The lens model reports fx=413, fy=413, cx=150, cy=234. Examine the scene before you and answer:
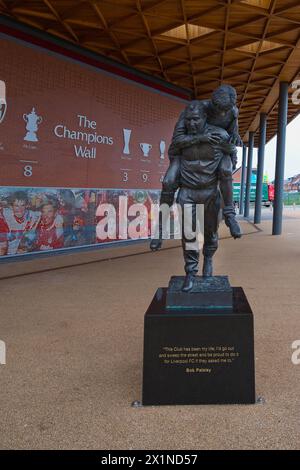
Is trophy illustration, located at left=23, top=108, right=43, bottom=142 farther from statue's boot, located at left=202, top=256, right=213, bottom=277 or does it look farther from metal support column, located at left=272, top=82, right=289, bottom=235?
metal support column, located at left=272, top=82, right=289, bottom=235

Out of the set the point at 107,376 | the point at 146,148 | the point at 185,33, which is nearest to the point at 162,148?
the point at 146,148

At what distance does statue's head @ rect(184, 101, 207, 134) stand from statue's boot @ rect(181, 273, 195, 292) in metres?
1.32

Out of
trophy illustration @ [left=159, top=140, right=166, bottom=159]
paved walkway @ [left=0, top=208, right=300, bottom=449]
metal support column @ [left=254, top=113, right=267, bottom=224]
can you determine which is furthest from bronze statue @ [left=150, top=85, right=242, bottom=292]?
metal support column @ [left=254, top=113, right=267, bottom=224]

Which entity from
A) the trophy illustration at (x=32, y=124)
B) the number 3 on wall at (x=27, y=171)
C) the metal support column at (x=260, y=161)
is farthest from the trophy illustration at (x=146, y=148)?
the metal support column at (x=260, y=161)

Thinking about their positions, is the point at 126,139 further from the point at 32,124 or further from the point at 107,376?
the point at 107,376

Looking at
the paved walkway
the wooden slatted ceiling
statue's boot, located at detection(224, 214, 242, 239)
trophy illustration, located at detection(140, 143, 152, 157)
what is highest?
the wooden slatted ceiling

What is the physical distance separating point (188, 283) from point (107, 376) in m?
1.14

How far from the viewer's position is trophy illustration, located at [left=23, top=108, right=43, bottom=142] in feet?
34.9

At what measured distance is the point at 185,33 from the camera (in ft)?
41.0

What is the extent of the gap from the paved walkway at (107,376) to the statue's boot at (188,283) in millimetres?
940

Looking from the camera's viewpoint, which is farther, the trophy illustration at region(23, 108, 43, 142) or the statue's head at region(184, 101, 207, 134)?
the trophy illustration at region(23, 108, 43, 142)

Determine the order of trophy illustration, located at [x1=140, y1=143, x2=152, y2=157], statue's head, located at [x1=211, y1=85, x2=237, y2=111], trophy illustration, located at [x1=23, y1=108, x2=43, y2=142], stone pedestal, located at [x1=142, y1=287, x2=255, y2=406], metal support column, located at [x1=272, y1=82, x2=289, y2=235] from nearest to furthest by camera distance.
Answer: stone pedestal, located at [x1=142, y1=287, x2=255, y2=406] → statue's head, located at [x1=211, y1=85, x2=237, y2=111] → trophy illustration, located at [x1=23, y1=108, x2=43, y2=142] → trophy illustration, located at [x1=140, y1=143, x2=152, y2=157] → metal support column, located at [x1=272, y1=82, x2=289, y2=235]

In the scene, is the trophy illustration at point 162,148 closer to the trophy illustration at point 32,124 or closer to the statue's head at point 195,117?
the trophy illustration at point 32,124

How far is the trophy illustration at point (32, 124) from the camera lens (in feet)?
34.9
